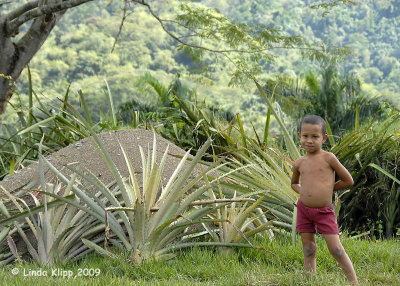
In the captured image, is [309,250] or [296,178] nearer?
[309,250]

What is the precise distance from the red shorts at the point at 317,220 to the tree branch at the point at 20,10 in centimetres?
522

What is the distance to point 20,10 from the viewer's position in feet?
23.0

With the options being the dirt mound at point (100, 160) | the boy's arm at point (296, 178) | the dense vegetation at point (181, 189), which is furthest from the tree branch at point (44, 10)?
the boy's arm at point (296, 178)

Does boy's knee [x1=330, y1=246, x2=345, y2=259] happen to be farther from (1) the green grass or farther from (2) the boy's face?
(2) the boy's face

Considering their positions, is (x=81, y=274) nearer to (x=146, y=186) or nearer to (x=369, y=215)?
(x=146, y=186)

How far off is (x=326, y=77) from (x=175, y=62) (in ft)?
100

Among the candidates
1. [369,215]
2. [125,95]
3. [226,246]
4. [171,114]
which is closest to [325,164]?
[226,246]

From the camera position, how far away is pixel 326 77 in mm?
15352

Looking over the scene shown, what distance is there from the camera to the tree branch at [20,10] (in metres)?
6.92

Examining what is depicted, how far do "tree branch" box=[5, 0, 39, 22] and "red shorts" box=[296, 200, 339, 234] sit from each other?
522 centimetres

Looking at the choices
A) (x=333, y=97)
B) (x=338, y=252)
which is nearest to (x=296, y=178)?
(x=338, y=252)

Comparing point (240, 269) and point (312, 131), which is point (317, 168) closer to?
point (312, 131)

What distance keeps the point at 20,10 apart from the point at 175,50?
39.1 meters

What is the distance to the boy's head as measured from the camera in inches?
117
